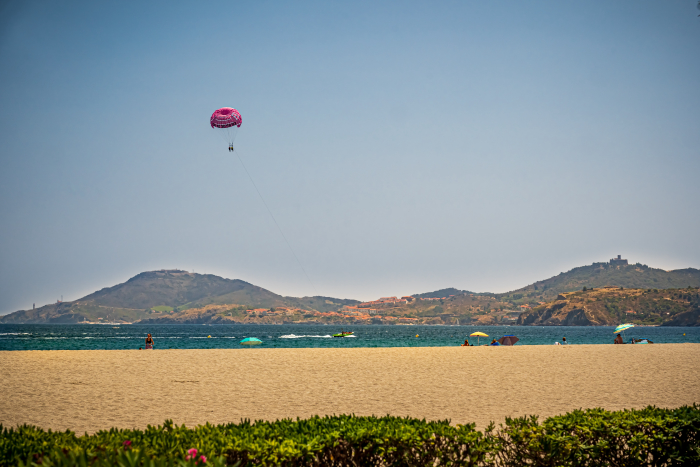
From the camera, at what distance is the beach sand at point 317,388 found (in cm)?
1165

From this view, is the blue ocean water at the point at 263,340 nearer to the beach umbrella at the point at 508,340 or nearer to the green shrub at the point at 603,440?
the beach umbrella at the point at 508,340

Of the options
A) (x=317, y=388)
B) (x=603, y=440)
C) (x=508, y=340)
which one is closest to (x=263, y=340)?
(x=508, y=340)

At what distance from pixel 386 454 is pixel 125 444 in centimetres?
278

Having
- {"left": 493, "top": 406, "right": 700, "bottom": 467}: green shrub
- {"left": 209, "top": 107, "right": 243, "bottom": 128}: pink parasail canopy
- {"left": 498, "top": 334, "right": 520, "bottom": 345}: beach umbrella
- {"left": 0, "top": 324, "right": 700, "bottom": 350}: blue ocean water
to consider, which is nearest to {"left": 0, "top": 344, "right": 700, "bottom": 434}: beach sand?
{"left": 493, "top": 406, "right": 700, "bottom": 467}: green shrub

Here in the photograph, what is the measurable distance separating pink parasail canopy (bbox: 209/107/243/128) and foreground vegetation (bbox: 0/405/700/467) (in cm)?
3108

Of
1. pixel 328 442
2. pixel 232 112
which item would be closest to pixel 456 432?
pixel 328 442

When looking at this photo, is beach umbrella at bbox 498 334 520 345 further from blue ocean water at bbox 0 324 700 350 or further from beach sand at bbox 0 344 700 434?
beach sand at bbox 0 344 700 434

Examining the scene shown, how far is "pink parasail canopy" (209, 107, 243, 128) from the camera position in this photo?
34.8m

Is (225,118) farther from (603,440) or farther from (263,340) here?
(263,340)

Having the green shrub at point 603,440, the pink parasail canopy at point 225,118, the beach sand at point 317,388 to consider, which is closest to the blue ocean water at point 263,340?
the pink parasail canopy at point 225,118

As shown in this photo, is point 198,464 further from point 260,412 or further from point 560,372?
point 560,372

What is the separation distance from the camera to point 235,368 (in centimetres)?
2084

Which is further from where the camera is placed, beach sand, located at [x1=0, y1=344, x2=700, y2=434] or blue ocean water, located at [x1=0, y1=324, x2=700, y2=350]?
blue ocean water, located at [x1=0, y1=324, x2=700, y2=350]

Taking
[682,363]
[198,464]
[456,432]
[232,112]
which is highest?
[232,112]
